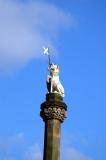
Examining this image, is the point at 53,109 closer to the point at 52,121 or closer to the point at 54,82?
the point at 52,121

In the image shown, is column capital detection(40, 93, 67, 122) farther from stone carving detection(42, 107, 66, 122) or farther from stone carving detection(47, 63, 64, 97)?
stone carving detection(47, 63, 64, 97)

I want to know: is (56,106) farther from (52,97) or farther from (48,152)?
(48,152)

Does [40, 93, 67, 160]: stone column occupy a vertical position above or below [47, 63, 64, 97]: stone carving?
below

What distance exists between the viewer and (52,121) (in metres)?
24.8

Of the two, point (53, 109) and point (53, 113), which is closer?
point (53, 113)

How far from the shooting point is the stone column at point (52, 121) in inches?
948

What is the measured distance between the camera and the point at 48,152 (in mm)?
24016

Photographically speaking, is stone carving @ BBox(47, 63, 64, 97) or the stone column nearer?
the stone column

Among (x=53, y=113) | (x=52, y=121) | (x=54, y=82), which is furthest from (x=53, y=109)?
(x=54, y=82)

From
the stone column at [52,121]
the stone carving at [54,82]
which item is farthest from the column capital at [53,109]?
the stone carving at [54,82]

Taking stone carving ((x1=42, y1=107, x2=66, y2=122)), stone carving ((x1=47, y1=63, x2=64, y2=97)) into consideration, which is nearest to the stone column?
stone carving ((x1=42, y1=107, x2=66, y2=122))

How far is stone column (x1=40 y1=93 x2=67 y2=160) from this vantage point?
24.1m

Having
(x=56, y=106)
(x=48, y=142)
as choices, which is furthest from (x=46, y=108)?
(x=48, y=142)

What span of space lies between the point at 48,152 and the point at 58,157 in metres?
0.73
